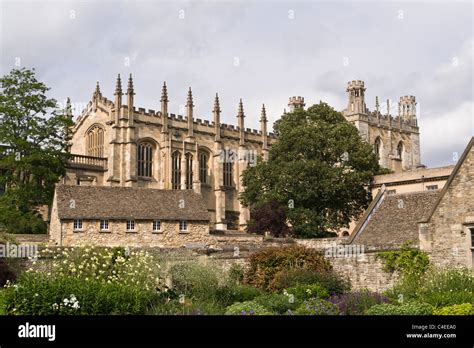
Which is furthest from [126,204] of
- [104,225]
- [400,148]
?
[400,148]

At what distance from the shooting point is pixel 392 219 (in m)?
32.2

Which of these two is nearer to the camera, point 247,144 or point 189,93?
point 189,93

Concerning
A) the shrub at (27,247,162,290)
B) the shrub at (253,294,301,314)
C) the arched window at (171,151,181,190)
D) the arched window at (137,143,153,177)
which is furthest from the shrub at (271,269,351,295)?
the arched window at (171,151,181,190)

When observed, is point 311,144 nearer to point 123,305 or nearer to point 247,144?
point 247,144

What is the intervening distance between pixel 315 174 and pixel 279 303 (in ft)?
106

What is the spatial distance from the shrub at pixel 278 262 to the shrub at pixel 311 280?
0.88 meters

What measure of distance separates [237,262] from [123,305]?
11588 mm

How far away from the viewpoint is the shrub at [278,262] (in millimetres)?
27141

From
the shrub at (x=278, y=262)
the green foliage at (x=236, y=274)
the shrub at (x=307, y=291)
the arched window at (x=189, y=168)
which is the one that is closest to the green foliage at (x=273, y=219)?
the green foliage at (x=236, y=274)

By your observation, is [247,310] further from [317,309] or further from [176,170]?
[176,170]

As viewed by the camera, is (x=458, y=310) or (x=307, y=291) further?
(x=307, y=291)

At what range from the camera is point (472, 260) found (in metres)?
24.9
